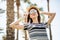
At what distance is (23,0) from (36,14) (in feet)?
4.95

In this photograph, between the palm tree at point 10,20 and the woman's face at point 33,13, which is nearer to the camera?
the woman's face at point 33,13

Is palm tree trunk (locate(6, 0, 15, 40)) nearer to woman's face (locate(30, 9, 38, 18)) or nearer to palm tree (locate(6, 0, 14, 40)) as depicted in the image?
palm tree (locate(6, 0, 14, 40))

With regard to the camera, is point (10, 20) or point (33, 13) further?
point (10, 20)

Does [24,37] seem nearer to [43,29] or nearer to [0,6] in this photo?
[0,6]

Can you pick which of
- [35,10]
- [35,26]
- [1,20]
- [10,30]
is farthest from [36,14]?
[1,20]

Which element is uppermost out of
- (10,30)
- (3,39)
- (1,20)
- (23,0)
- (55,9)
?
(23,0)

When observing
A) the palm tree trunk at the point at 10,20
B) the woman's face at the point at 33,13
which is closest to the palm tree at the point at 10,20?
the palm tree trunk at the point at 10,20

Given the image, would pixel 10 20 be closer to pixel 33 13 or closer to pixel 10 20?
pixel 10 20

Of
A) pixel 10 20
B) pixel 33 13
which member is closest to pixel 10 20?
pixel 10 20

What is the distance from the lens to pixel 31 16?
233cm

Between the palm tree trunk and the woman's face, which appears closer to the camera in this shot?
the woman's face

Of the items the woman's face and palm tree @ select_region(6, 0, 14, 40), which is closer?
the woman's face

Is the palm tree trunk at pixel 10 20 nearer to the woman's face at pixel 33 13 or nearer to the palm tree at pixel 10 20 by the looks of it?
the palm tree at pixel 10 20

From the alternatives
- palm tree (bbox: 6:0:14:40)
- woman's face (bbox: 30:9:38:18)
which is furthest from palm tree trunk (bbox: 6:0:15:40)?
woman's face (bbox: 30:9:38:18)
